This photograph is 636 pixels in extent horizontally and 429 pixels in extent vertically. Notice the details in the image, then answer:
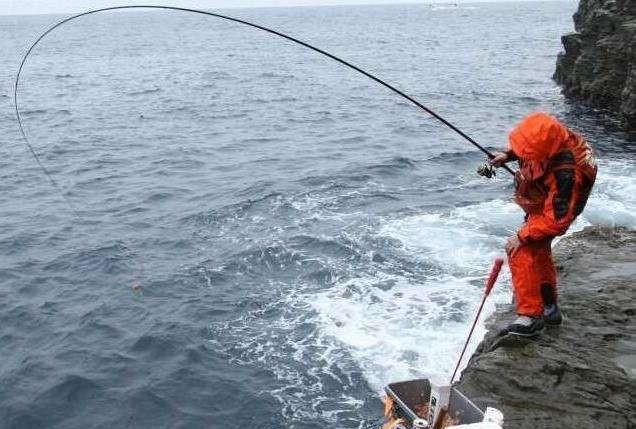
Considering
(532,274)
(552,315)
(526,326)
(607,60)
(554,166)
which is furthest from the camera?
(607,60)

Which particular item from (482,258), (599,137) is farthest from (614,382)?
(599,137)

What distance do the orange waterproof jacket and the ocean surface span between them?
2715 millimetres

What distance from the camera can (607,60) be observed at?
21.9 meters

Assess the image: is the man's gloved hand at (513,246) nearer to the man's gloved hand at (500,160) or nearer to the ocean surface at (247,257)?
the man's gloved hand at (500,160)

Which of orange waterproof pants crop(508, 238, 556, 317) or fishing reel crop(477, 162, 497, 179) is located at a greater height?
fishing reel crop(477, 162, 497, 179)

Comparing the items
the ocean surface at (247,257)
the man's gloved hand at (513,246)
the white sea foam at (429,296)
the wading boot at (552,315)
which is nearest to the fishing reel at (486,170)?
the man's gloved hand at (513,246)

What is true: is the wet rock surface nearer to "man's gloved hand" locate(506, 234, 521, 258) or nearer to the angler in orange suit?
the angler in orange suit

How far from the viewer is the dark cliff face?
63.5ft

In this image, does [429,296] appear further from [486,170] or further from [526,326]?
[486,170]

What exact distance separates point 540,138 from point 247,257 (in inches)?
265

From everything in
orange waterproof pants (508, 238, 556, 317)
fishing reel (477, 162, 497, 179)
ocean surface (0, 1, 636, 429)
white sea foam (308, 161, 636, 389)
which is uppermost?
fishing reel (477, 162, 497, 179)

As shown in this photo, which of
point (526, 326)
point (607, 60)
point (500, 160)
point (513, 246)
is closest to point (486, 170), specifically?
point (500, 160)

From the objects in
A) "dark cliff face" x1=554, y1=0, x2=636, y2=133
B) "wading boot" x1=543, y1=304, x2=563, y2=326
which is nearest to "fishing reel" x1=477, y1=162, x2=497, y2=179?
"wading boot" x1=543, y1=304, x2=563, y2=326

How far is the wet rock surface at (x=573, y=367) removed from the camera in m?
4.62
